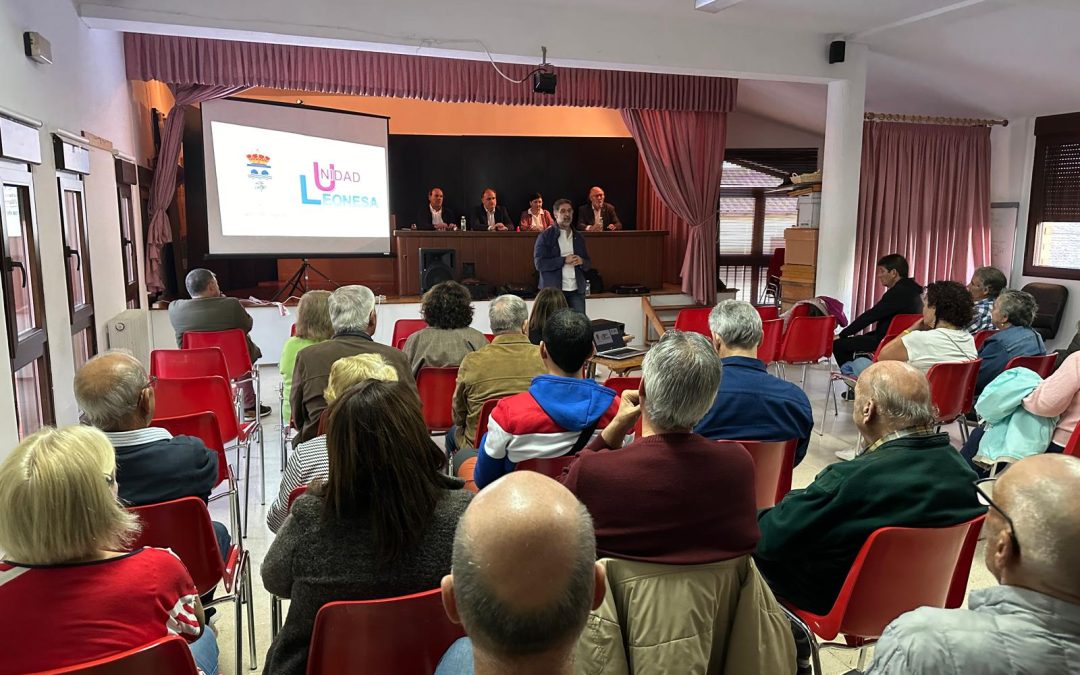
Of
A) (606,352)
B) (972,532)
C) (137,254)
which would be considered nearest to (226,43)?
(137,254)

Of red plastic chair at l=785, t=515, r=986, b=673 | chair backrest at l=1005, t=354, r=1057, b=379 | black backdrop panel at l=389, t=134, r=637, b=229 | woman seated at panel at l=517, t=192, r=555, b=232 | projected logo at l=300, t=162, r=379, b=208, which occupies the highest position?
black backdrop panel at l=389, t=134, r=637, b=229

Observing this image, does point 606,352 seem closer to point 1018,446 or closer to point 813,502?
point 1018,446

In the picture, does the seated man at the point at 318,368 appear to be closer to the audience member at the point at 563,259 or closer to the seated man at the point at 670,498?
the seated man at the point at 670,498

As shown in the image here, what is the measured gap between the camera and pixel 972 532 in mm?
1671

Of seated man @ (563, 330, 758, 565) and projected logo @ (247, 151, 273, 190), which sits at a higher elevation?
projected logo @ (247, 151, 273, 190)

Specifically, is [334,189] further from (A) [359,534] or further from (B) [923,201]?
(B) [923,201]

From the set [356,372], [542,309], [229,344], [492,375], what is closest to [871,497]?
[356,372]

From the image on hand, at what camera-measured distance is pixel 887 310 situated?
17.1ft

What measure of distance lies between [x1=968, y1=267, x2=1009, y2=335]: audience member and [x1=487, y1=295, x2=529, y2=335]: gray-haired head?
3.24 meters

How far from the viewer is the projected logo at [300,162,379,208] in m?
7.09

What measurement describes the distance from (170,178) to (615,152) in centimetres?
571

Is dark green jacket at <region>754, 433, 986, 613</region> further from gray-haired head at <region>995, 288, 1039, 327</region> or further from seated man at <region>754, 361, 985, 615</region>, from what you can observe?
gray-haired head at <region>995, 288, 1039, 327</region>

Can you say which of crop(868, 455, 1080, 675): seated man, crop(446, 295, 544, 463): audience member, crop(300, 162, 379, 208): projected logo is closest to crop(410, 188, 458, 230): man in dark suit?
crop(300, 162, 379, 208): projected logo

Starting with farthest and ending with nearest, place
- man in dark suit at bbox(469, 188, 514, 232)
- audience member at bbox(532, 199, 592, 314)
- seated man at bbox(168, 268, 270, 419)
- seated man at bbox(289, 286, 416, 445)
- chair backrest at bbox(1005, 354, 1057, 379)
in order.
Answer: man in dark suit at bbox(469, 188, 514, 232) < audience member at bbox(532, 199, 592, 314) < seated man at bbox(168, 268, 270, 419) < chair backrest at bbox(1005, 354, 1057, 379) < seated man at bbox(289, 286, 416, 445)
